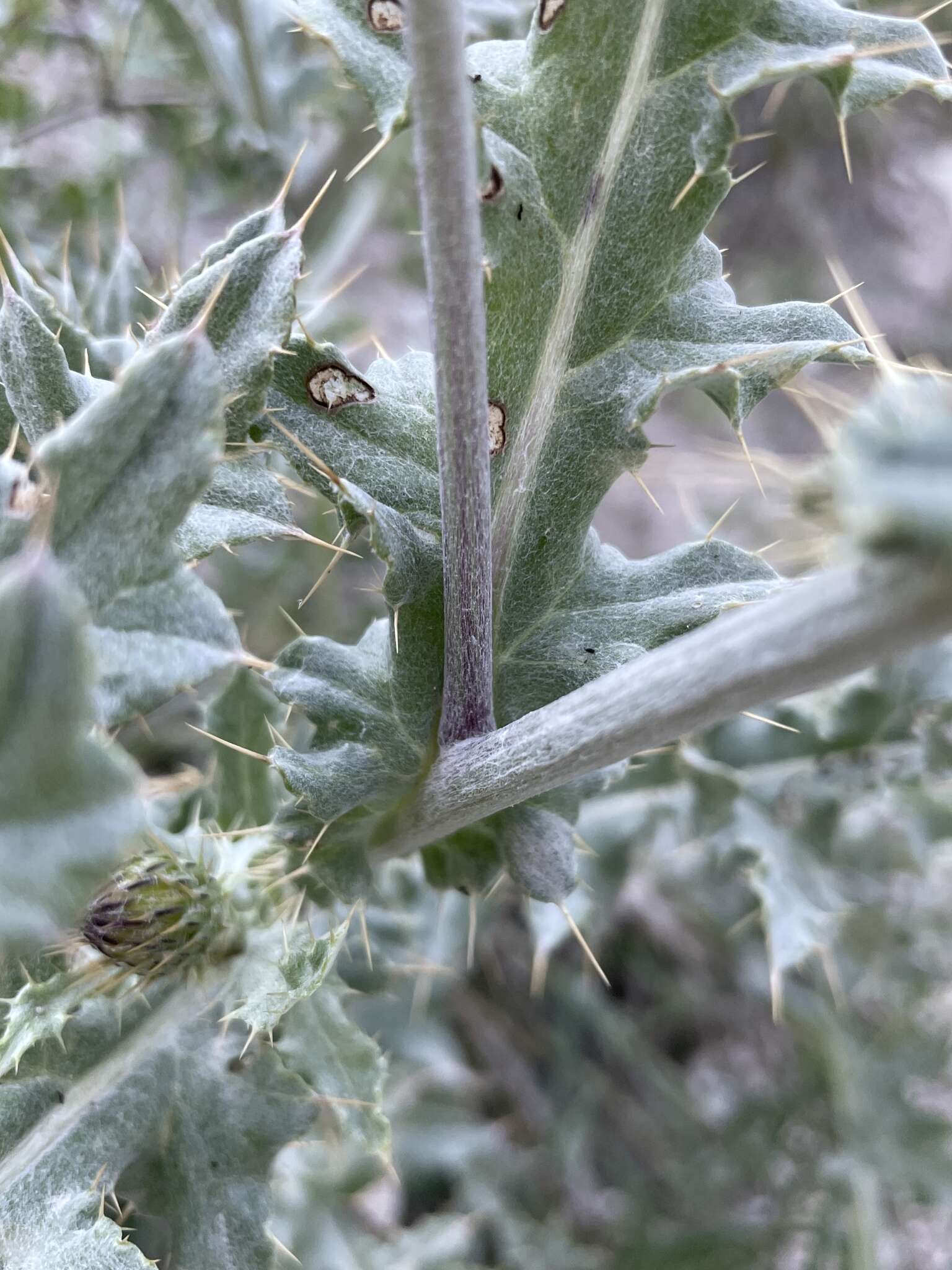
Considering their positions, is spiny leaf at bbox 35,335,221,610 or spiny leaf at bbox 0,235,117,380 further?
spiny leaf at bbox 0,235,117,380

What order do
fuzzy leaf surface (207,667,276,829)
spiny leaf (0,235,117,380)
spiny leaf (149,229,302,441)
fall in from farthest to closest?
fuzzy leaf surface (207,667,276,829) < spiny leaf (0,235,117,380) < spiny leaf (149,229,302,441)

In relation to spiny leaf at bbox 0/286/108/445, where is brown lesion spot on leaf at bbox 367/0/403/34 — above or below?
above

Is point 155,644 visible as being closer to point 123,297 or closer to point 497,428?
point 497,428

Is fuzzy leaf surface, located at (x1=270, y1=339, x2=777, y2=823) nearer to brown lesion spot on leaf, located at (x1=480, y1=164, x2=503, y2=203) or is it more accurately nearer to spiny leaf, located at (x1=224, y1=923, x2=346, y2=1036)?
spiny leaf, located at (x1=224, y1=923, x2=346, y2=1036)

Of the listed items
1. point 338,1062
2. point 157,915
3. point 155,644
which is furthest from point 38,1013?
point 155,644

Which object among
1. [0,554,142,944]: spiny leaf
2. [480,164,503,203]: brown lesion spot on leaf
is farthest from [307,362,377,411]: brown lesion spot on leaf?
[0,554,142,944]: spiny leaf

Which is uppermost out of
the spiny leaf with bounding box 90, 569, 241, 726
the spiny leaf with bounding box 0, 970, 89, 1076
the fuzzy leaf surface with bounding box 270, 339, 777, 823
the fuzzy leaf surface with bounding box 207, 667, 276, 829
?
the spiny leaf with bounding box 90, 569, 241, 726
